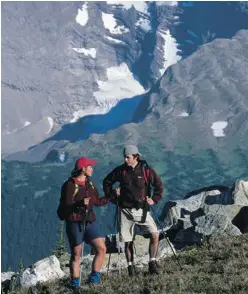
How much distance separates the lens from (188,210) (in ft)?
136

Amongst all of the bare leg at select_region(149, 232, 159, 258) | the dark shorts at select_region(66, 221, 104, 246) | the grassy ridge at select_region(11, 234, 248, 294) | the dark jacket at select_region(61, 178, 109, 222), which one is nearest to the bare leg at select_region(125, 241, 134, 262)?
the grassy ridge at select_region(11, 234, 248, 294)

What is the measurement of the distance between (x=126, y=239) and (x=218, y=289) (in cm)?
505

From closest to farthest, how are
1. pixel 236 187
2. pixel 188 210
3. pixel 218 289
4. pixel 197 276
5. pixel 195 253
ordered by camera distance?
pixel 218 289, pixel 197 276, pixel 195 253, pixel 236 187, pixel 188 210

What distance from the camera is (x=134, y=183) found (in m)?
20.1

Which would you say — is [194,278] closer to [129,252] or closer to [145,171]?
[129,252]

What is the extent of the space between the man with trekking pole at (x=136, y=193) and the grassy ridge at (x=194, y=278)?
3.49ft

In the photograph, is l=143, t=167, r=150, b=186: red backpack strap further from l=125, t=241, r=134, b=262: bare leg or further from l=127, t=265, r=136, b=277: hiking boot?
l=127, t=265, r=136, b=277: hiking boot

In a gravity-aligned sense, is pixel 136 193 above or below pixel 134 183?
below

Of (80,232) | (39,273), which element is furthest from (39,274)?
(80,232)

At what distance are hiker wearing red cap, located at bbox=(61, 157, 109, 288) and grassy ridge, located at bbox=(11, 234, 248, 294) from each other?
102 centimetres

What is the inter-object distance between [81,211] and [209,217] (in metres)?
11.2

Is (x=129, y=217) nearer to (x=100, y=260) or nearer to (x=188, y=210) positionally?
(x=100, y=260)

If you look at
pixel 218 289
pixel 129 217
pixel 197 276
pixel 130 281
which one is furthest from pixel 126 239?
pixel 218 289

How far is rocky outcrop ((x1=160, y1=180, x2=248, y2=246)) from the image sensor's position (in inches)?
1117
